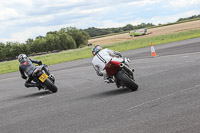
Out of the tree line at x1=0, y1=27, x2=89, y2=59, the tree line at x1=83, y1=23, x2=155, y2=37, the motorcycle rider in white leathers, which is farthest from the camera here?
the tree line at x1=83, y1=23, x2=155, y2=37

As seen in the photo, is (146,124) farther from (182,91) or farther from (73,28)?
(73,28)

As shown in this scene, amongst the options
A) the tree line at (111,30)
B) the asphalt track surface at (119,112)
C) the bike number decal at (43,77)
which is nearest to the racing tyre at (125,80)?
the asphalt track surface at (119,112)

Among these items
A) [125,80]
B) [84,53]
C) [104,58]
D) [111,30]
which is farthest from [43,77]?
[111,30]

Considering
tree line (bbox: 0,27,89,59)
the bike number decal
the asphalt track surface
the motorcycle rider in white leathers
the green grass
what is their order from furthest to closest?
tree line (bbox: 0,27,89,59)
the green grass
the bike number decal
the motorcycle rider in white leathers
the asphalt track surface

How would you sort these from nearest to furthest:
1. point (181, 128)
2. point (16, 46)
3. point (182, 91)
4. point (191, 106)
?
point (181, 128)
point (191, 106)
point (182, 91)
point (16, 46)

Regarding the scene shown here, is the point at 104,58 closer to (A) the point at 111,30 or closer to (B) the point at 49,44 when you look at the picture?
(B) the point at 49,44

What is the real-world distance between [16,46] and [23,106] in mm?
108564

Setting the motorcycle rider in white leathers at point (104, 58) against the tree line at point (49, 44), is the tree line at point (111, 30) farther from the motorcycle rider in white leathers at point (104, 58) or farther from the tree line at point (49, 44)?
the motorcycle rider in white leathers at point (104, 58)

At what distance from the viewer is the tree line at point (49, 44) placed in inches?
4316

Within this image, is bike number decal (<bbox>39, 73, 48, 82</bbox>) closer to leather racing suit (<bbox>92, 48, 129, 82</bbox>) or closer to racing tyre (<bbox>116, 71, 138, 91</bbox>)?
leather racing suit (<bbox>92, 48, 129, 82</bbox>)

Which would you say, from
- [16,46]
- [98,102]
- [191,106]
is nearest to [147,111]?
[191,106]

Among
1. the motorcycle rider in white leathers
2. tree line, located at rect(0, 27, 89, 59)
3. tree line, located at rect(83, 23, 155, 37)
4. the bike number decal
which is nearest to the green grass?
the bike number decal

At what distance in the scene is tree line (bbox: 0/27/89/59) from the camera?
109625 mm

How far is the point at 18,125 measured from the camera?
777 cm
